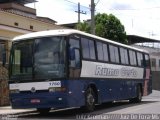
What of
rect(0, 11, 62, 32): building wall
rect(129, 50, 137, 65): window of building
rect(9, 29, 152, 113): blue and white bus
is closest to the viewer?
rect(9, 29, 152, 113): blue and white bus

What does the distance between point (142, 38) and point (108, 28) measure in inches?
865

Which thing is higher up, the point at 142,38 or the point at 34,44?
the point at 142,38

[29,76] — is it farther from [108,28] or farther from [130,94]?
[108,28]

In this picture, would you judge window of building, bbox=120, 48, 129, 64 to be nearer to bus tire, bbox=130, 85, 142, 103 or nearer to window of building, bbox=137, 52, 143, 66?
window of building, bbox=137, 52, 143, 66

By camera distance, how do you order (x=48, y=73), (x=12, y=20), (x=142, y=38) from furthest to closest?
(x=142, y=38) < (x=12, y=20) < (x=48, y=73)

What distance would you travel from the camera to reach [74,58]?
55.6ft

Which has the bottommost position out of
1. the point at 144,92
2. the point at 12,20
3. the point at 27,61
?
the point at 144,92

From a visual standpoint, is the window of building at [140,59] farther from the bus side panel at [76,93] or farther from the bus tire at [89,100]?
the bus side panel at [76,93]

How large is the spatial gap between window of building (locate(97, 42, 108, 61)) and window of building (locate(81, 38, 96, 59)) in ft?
2.17

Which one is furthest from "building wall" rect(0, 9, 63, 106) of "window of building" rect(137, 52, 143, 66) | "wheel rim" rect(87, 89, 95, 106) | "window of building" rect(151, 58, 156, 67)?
"window of building" rect(151, 58, 156, 67)

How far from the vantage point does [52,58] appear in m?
16.5

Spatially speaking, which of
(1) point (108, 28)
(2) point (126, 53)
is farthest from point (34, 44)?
(1) point (108, 28)

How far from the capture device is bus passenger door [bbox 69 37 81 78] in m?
16.7

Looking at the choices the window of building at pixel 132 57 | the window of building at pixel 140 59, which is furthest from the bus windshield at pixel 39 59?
the window of building at pixel 140 59
